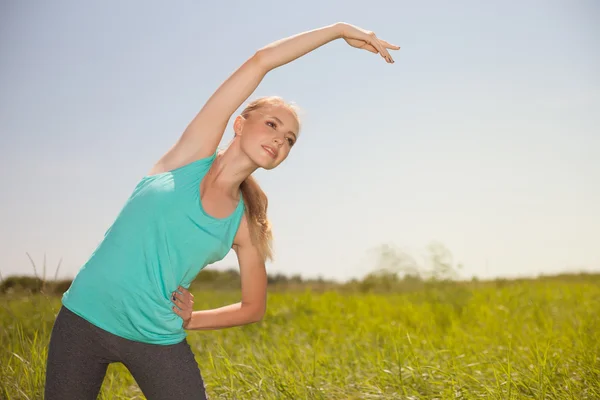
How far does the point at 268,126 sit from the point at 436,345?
340 centimetres

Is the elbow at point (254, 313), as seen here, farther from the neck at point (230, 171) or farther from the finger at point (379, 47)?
the finger at point (379, 47)

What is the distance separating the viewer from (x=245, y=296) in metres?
2.65

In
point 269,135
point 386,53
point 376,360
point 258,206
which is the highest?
point 386,53

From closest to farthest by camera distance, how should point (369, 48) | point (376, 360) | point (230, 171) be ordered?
point (230, 171) < point (369, 48) < point (376, 360)

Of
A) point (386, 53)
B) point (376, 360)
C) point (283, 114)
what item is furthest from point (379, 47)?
point (376, 360)

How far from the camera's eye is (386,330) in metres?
5.93

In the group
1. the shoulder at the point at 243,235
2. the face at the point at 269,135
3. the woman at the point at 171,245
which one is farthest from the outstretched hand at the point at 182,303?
the face at the point at 269,135

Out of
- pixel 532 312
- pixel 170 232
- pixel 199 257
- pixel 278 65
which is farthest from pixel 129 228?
pixel 532 312

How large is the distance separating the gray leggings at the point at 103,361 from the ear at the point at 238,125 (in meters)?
0.96

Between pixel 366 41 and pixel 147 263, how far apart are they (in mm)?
1359

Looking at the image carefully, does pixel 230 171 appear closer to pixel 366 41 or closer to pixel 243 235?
pixel 243 235

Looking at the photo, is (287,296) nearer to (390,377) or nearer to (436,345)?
(436,345)

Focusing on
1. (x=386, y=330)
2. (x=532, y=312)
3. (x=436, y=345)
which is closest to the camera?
(x=436, y=345)

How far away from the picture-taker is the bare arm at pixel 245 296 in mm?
2564
